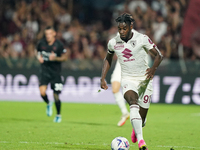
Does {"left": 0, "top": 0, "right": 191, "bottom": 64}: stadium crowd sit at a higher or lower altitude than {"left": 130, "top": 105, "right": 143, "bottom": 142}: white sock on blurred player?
lower

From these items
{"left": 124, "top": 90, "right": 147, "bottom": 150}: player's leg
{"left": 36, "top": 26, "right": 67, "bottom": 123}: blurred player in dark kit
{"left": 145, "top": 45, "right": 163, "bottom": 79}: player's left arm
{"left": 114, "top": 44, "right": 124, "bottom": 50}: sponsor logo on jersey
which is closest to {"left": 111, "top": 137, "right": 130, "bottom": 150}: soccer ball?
{"left": 124, "top": 90, "right": 147, "bottom": 150}: player's leg

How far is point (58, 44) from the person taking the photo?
38.5ft

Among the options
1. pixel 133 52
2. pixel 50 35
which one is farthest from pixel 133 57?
pixel 50 35

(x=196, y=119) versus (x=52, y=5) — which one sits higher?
(x=52, y=5)

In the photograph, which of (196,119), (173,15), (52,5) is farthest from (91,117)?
(52,5)

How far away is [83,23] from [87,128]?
11930mm

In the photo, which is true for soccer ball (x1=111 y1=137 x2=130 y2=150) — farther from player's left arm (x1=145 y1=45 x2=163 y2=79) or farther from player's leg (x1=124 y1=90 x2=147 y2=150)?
player's left arm (x1=145 y1=45 x2=163 y2=79)

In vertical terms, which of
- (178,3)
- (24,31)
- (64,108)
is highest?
(178,3)

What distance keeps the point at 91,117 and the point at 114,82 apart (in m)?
2.22

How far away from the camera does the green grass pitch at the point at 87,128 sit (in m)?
7.55

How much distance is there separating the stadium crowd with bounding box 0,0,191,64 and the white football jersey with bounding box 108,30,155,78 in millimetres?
10808

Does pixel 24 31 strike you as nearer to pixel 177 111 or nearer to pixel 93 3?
pixel 93 3

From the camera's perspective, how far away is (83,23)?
21391 millimetres

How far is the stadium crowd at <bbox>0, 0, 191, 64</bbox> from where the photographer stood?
18.5 metres
